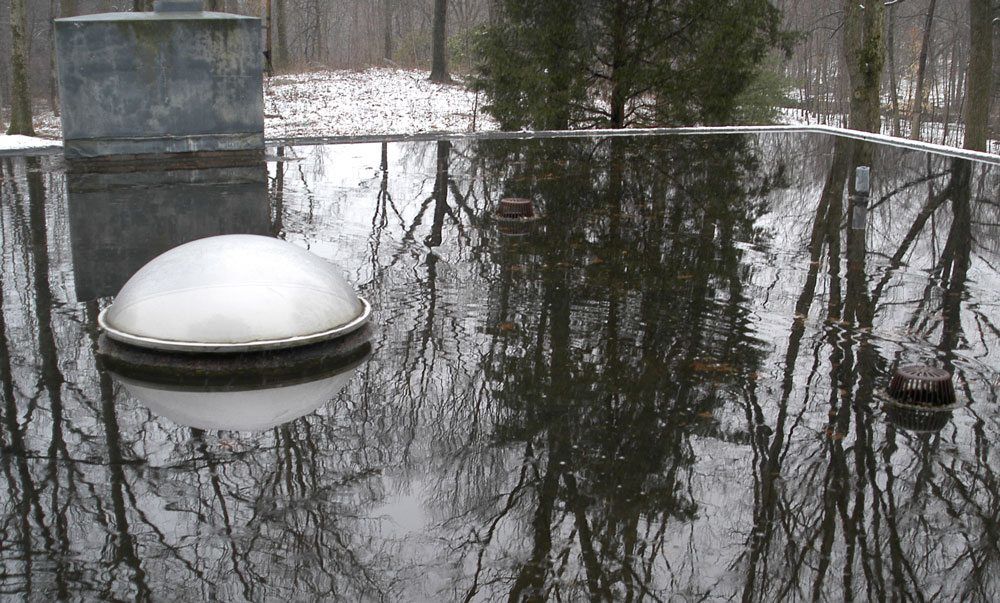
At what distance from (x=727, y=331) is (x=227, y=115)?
9.64m

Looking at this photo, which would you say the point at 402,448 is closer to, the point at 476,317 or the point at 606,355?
the point at 606,355

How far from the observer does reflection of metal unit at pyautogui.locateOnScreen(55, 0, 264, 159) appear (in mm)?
13648

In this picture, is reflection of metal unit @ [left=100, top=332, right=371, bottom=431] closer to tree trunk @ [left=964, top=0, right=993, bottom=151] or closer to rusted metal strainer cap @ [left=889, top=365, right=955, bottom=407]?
Answer: rusted metal strainer cap @ [left=889, top=365, right=955, bottom=407]

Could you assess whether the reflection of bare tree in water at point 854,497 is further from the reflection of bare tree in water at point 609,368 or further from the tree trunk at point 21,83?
the tree trunk at point 21,83

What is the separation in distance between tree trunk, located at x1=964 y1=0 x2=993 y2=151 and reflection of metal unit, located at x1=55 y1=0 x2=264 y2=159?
1659cm

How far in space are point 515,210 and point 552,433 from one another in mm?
5598

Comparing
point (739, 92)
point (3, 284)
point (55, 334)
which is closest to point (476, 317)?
point (55, 334)

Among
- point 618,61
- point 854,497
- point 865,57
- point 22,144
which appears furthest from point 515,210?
point 865,57

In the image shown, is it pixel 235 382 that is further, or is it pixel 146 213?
pixel 146 213

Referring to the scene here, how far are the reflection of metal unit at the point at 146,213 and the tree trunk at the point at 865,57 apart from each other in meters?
12.8

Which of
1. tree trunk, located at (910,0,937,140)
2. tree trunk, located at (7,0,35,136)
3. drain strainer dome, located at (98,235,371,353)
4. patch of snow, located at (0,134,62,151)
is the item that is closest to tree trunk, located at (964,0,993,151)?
tree trunk, located at (910,0,937,140)

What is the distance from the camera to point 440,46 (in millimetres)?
33531

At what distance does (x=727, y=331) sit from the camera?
23.6 ft

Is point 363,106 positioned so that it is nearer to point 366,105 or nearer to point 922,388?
point 366,105
